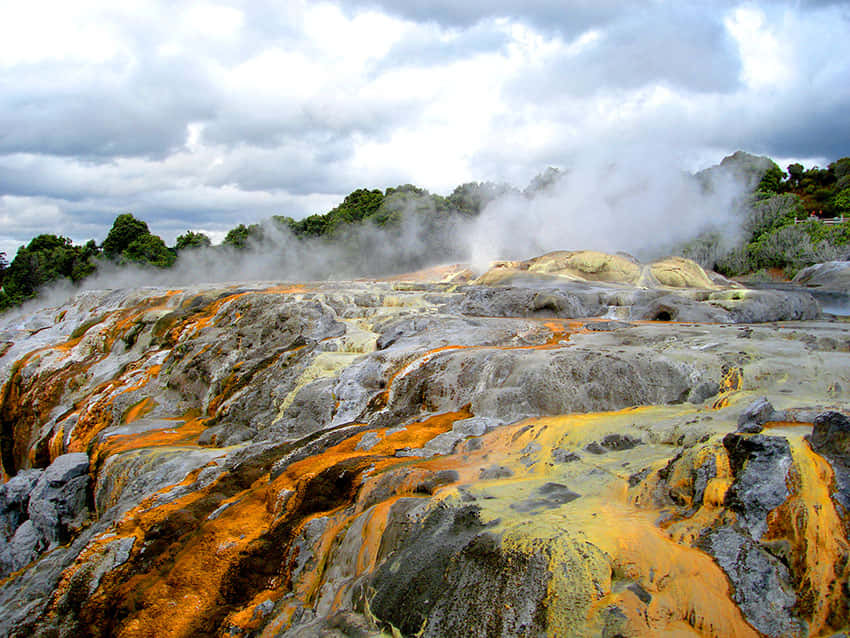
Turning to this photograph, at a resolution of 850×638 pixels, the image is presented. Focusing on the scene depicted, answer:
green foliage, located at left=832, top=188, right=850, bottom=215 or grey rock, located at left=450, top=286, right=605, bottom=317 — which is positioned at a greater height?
green foliage, located at left=832, top=188, right=850, bottom=215

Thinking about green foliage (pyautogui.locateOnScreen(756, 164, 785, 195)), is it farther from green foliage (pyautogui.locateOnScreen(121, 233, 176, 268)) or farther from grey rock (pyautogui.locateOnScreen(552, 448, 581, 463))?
green foliage (pyautogui.locateOnScreen(121, 233, 176, 268))

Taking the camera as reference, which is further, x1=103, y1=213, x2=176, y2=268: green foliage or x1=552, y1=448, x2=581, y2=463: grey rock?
x1=103, y1=213, x2=176, y2=268: green foliage

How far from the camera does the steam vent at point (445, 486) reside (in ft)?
9.90

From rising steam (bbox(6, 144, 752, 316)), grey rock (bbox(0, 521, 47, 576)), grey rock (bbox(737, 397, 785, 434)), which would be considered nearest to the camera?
grey rock (bbox(737, 397, 785, 434))

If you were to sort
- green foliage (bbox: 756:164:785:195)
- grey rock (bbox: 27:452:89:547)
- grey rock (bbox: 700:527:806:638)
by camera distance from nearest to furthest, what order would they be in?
1. grey rock (bbox: 700:527:806:638)
2. grey rock (bbox: 27:452:89:547)
3. green foliage (bbox: 756:164:785:195)

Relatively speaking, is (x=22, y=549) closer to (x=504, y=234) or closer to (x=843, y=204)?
(x=504, y=234)

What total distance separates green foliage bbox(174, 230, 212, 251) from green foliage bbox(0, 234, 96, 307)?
16.3 ft

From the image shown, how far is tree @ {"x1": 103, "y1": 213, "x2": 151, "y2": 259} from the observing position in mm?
32906

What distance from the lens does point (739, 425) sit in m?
4.50

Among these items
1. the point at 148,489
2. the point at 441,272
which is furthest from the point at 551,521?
the point at 441,272

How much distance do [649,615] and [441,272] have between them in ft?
66.8

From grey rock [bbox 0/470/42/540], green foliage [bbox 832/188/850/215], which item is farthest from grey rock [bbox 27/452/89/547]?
green foliage [bbox 832/188/850/215]

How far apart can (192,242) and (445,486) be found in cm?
3591

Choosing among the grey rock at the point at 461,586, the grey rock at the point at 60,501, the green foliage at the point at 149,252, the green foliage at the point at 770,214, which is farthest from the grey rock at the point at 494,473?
the green foliage at the point at 149,252
